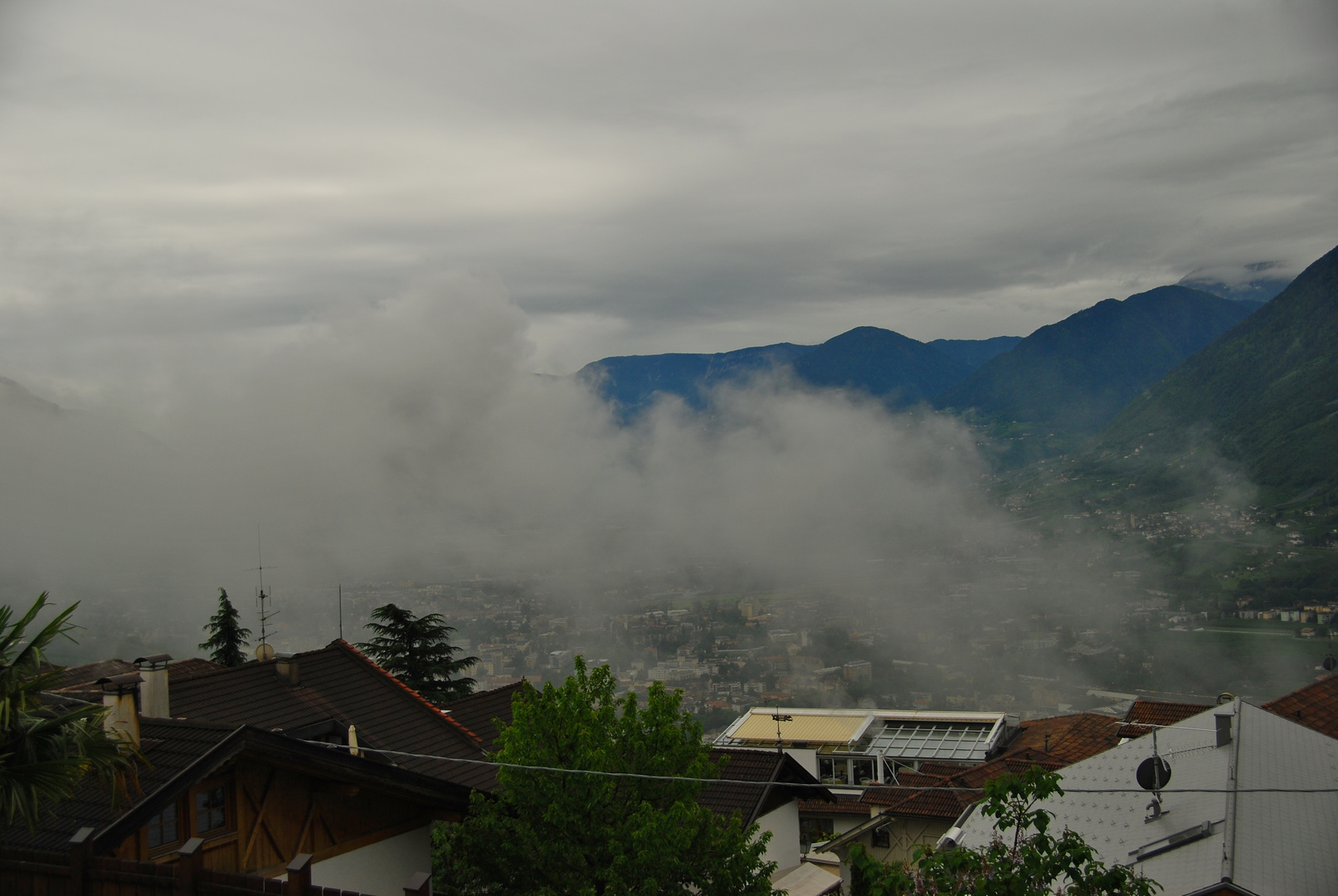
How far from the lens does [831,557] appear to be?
14975cm

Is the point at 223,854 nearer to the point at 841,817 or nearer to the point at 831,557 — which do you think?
the point at 841,817

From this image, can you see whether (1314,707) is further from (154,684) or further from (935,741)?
(154,684)

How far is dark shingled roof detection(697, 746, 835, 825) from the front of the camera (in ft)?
56.2

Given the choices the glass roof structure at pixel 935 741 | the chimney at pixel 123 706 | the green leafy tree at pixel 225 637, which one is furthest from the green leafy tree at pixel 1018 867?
the green leafy tree at pixel 225 637

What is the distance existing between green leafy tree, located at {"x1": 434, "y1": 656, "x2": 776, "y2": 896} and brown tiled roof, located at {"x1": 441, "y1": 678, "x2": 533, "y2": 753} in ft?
20.4

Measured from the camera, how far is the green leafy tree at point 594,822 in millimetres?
9797

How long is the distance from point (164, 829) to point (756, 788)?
11315 millimetres

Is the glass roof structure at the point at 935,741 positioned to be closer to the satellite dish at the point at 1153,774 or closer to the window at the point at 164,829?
the satellite dish at the point at 1153,774

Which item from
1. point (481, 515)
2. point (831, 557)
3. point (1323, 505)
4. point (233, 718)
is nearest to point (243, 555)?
point (481, 515)

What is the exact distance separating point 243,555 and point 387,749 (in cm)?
6039

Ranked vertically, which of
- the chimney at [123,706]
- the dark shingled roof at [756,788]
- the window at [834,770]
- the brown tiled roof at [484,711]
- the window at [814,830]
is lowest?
the window at [834,770]

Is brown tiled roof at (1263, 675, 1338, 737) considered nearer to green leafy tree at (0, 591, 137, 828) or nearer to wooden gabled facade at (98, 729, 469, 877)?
wooden gabled facade at (98, 729, 469, 877)

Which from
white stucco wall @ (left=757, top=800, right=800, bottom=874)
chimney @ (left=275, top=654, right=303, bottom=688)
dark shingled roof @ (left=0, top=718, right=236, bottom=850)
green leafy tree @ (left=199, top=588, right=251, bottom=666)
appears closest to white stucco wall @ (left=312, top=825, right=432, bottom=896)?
dark shingled roof @ (left=0, top=718, right=236, bottom=850)

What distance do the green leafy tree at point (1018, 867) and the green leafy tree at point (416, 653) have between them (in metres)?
29.4
